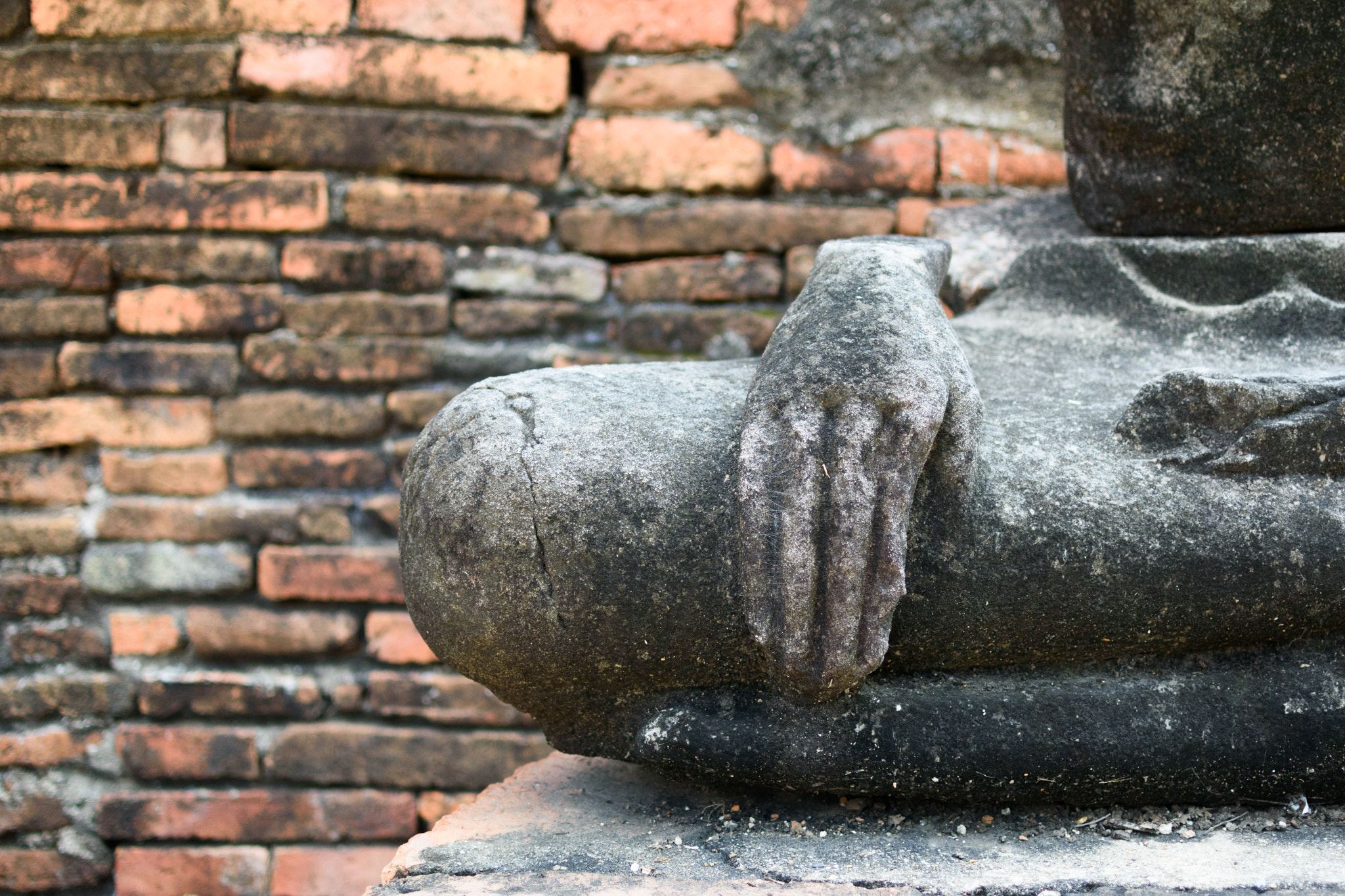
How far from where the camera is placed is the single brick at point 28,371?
179 cm

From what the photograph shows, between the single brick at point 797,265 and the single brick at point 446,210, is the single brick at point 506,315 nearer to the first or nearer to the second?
the single brick at point 446,210

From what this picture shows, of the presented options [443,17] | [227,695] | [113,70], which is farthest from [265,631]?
[443,17]

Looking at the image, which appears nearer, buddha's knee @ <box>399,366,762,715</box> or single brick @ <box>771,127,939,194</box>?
buddha's knee @ <box>399,366,762,715</box>

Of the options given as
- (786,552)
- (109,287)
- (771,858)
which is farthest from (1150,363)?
(109,287)

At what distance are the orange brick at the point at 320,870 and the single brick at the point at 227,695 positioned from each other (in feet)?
0.80

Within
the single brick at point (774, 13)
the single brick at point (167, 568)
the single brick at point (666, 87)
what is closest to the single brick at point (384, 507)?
the single brick at point (167, 568)

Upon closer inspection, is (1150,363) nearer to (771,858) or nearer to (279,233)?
(771,858)

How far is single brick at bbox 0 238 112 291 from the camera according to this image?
5.90 feet

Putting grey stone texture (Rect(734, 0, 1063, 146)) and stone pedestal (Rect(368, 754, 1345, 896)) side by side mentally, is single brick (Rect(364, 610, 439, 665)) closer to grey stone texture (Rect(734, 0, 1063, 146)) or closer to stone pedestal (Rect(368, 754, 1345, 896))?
stone pedestal (Rect(368, 754, 1345, 896))

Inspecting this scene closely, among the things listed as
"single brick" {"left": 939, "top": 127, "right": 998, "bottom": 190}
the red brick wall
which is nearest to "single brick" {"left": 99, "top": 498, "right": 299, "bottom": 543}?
the red brick wall

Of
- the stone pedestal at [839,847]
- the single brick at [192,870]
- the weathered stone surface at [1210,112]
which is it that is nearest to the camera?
the stone pedestal at [839,847]

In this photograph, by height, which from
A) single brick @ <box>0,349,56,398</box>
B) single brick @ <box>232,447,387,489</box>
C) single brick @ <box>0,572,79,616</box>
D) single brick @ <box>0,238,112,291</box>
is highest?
single brick @ <box>0,238,112,291</box>

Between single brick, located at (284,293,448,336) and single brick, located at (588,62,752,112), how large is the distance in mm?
484

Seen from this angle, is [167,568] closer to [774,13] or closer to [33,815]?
[33,815]
